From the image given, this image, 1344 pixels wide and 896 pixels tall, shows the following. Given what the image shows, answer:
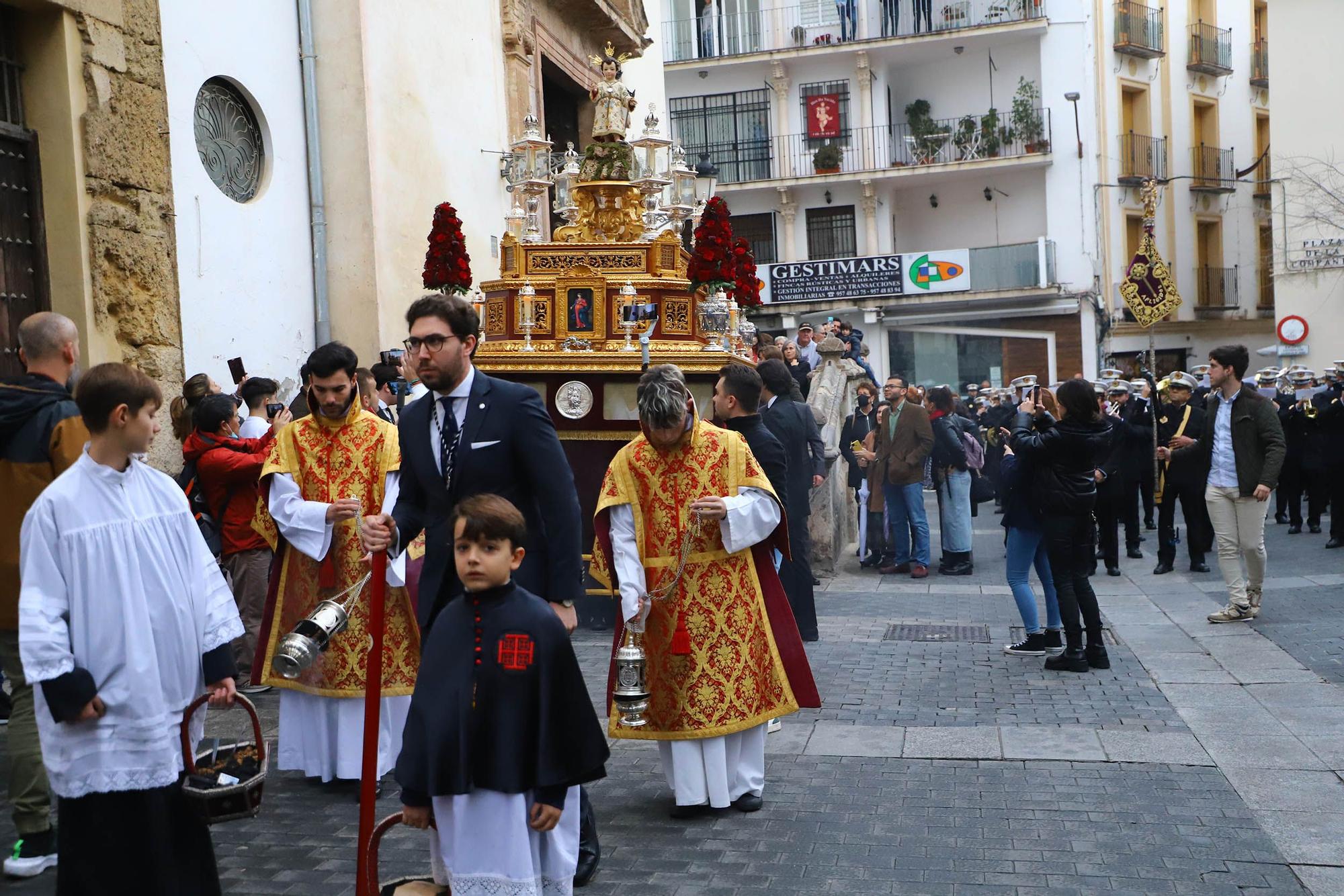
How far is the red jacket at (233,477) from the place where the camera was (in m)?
8.02

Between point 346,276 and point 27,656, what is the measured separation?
9649mm

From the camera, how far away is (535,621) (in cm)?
396

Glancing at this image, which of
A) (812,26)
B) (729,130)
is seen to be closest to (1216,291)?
(812,26)

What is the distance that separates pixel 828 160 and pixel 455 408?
33074mm

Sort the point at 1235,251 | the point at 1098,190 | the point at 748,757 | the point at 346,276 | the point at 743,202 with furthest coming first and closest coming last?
the point at 1235,251
the point at 743,202
the point at 1098,190
the point at 346,276
the point at 748,757

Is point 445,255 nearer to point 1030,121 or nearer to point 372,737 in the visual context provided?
point 372,737

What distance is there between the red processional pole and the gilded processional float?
5.57m

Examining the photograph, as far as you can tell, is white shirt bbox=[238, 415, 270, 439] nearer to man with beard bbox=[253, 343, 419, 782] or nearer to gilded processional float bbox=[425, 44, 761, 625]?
gilded processional float bbox=[425, 44, 761, 625]

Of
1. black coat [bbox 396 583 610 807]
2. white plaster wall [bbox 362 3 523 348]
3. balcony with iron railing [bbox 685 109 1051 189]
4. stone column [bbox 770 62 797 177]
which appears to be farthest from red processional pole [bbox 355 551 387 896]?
stone column [bbox 770 62 797 177]

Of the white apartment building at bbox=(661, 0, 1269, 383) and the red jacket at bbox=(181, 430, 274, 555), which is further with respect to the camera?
the white apartment building at bbox=(661, 0, 1269, 383)

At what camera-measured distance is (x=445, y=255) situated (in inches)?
440

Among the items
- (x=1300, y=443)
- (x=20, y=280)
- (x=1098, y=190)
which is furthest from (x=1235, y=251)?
(x=20, y=280)

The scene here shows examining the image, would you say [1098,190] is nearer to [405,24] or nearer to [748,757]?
[405,24]

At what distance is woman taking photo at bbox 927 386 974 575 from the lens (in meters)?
14.1
